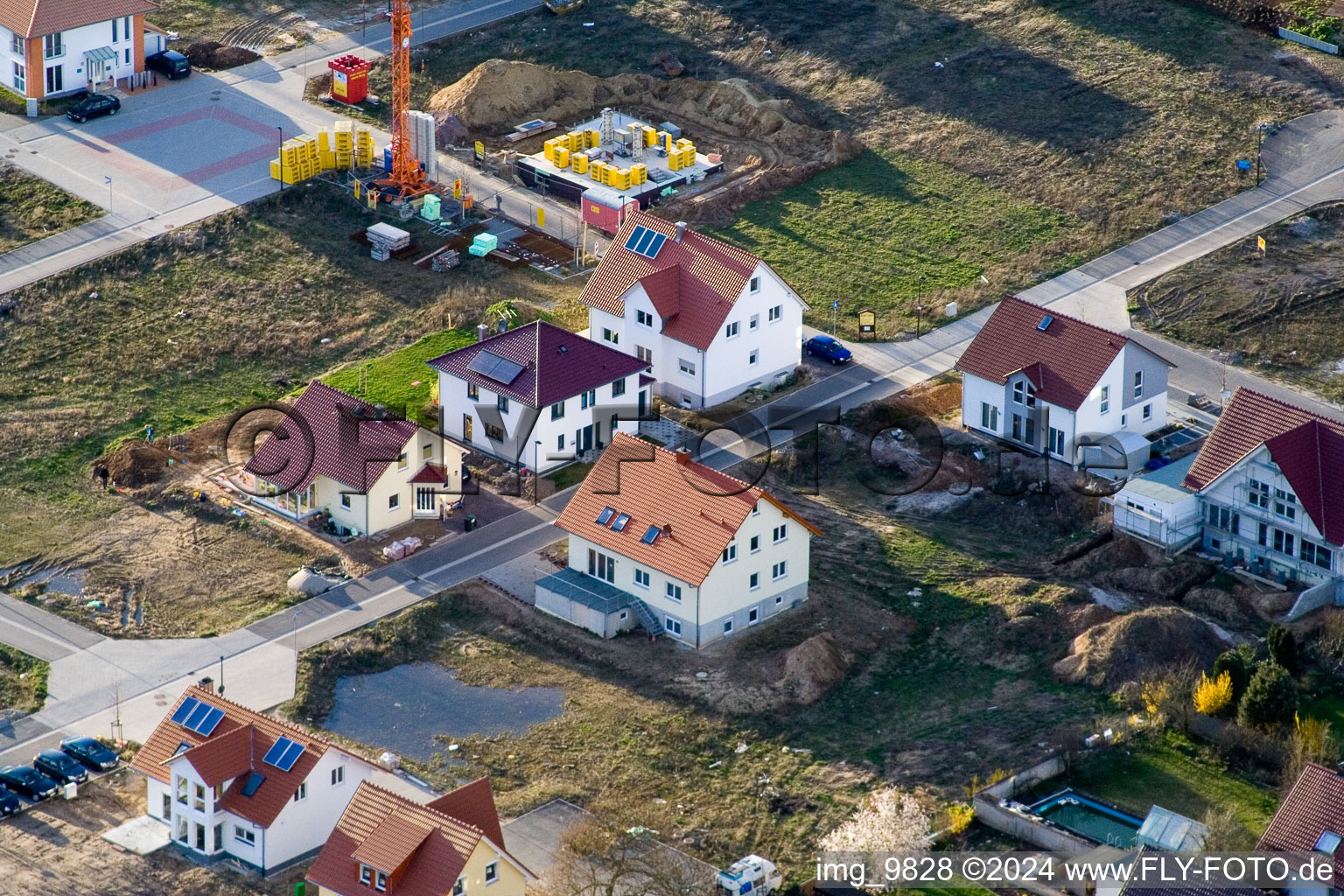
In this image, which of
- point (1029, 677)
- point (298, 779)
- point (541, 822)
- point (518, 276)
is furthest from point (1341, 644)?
point (518, 276)

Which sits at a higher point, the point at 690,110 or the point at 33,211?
the point at 690,110

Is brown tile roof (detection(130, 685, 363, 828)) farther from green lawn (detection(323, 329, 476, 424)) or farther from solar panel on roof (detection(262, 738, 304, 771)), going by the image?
green lawn (detection(323, 329, 476, 424))

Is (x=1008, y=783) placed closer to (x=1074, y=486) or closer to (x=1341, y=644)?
(x=1341, y=644)

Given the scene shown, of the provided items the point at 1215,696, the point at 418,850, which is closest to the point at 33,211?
the point at 418,850

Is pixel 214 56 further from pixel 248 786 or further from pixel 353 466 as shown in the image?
pixel 248 786

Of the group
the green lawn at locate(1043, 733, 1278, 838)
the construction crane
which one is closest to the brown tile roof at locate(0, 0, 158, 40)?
the construction crane

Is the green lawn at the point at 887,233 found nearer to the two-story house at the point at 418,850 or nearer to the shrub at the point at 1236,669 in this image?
the shrub at the point at 1236,669

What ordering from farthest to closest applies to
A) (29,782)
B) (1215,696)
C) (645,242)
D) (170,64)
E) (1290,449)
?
(170,64) < (645,242) < (1290,449) < (1215,696) < (29,782)
